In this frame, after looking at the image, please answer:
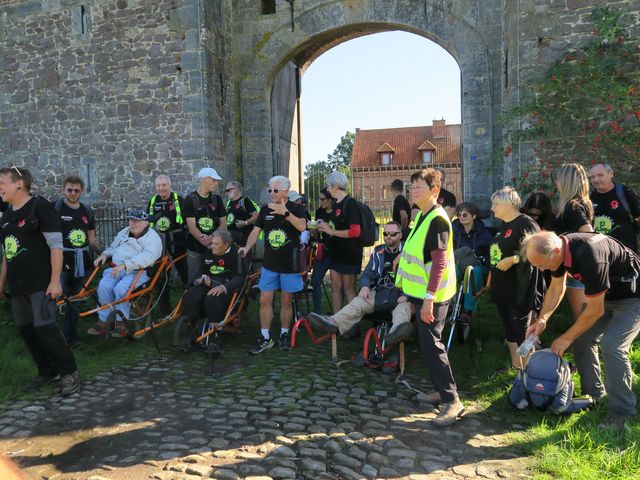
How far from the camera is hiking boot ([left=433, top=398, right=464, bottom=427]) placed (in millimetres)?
3725

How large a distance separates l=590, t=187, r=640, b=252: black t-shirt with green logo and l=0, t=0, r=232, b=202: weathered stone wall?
7.02m

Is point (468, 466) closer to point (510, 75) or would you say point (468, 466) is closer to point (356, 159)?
point (510, 75)

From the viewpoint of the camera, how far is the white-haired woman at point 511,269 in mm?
4520

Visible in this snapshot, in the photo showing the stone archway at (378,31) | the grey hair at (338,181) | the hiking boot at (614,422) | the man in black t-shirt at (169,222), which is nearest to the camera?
the hiking boot at (614,422)

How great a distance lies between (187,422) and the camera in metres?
3.81

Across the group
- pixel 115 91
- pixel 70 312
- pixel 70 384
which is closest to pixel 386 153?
pixel 115 91

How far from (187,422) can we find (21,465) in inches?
40.5

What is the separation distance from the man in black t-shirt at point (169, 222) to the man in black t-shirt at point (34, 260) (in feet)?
7.85

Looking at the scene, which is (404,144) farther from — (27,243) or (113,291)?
(27,243)

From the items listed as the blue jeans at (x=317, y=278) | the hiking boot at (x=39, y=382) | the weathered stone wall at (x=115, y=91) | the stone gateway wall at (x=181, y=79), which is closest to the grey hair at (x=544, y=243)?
the blue jeans at (x=317, y=278)

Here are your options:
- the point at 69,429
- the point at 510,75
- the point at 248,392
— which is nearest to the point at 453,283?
the point at 248,392

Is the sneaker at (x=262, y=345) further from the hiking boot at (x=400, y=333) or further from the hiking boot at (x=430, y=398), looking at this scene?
the hiking boot at (x=430, y=398)

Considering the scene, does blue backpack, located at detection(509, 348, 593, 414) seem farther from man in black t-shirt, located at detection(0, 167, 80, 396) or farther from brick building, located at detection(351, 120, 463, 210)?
brick building, located at detection(351, 120, 463, 210)

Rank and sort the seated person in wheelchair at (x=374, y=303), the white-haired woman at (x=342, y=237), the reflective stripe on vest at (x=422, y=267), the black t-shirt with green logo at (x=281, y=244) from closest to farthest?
1. the reflective stripe on vest at (x=422, y=267)
2. the seated person in wheelchair at (x=374, y=303)
3. the black t-shirt with green logo at (x=281, y=244)
4. the white-haired woman at (x=342, y=237)
